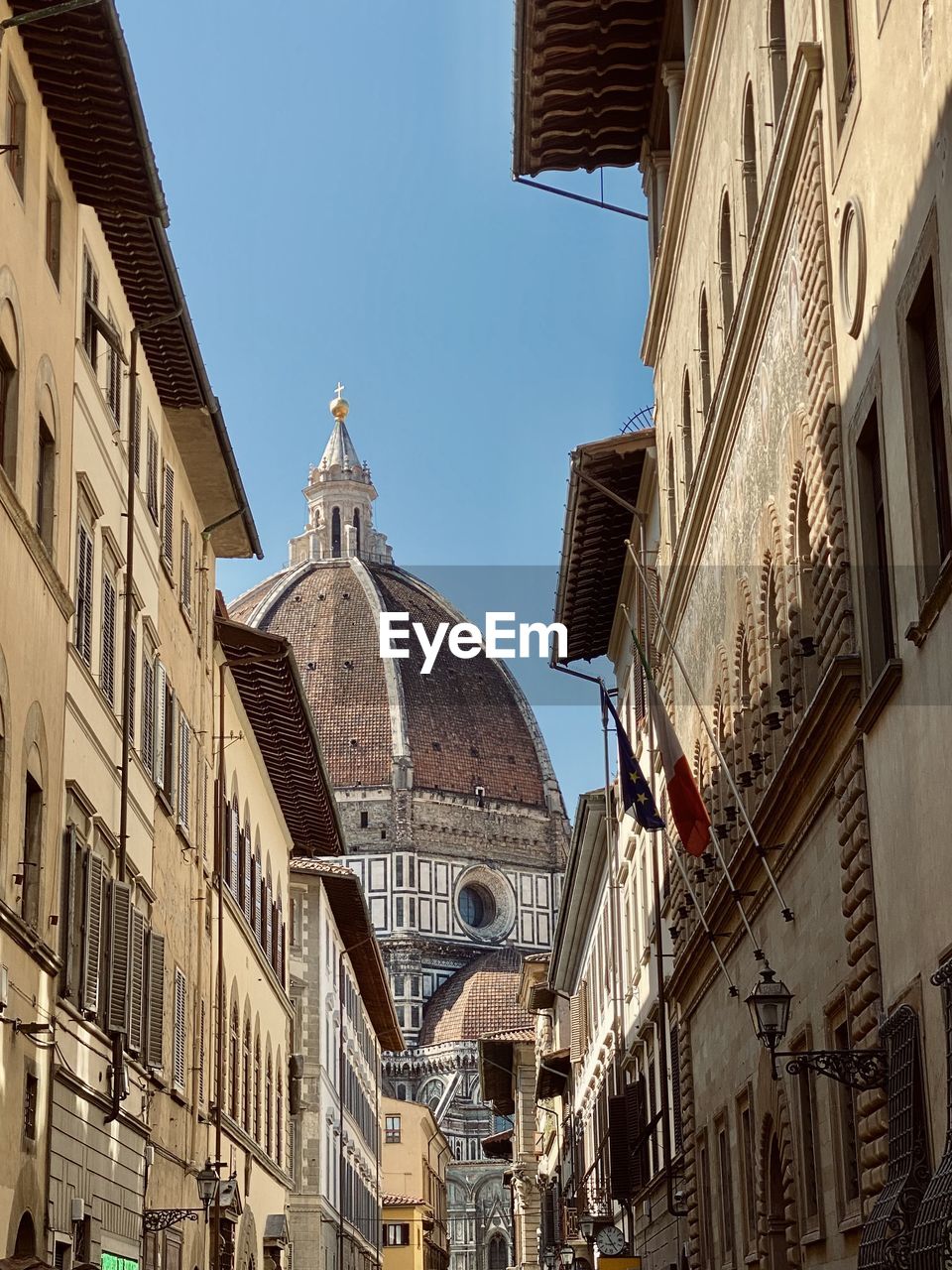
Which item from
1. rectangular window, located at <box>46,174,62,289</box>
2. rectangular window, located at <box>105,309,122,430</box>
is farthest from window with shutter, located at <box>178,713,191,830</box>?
rectangular window, located at <box>46,174,62,289</box>

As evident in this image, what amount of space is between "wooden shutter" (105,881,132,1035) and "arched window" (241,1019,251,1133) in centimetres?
1413

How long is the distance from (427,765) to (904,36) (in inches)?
5944

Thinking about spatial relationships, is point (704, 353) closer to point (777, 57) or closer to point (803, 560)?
point (777, 57)

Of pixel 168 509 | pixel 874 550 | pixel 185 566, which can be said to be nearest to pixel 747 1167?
pixel 874 550

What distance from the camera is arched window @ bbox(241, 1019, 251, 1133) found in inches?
1426

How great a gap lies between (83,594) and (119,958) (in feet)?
12.2

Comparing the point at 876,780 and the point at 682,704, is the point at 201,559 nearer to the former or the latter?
the point at 682,704

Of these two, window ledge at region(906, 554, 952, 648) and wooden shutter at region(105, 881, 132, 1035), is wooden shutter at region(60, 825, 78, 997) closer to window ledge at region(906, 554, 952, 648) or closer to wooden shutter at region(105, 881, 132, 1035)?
wooden shutter at region(105, 881, 132, 1035)

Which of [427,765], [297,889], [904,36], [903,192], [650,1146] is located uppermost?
[427,765]

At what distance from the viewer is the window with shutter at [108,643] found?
22750mm

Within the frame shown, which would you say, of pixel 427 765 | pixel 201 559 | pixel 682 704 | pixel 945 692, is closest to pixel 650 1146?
pixel 682 704

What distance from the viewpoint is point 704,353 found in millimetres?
24000

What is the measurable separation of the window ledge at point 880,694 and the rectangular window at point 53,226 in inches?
371

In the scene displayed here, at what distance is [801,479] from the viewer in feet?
57.0
